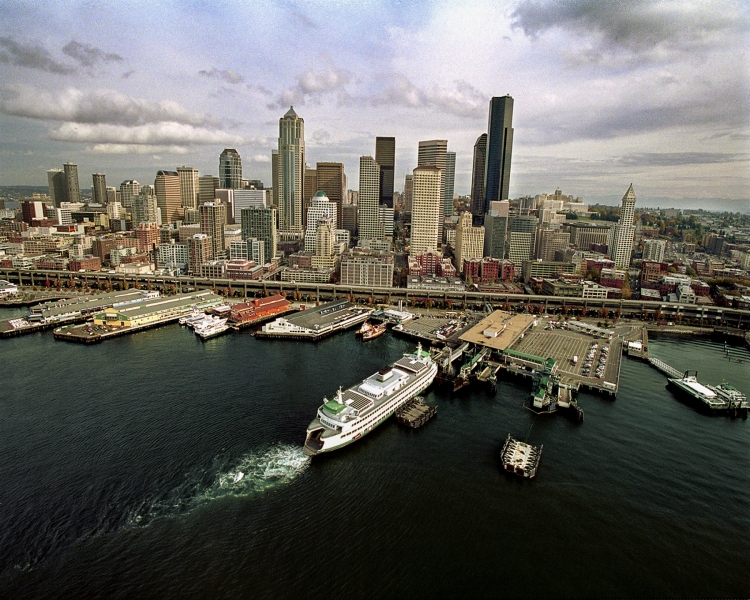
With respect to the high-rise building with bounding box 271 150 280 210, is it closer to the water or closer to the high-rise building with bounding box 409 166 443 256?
the high-rise building with bounding box 409 166 443 256

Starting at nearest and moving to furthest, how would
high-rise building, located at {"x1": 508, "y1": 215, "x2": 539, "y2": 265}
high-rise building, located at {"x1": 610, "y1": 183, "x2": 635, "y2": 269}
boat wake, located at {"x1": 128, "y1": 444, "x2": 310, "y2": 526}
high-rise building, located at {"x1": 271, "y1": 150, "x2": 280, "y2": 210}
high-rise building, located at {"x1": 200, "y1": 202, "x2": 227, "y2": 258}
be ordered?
boat wake, located at {"x1": 128, "y1": 444, "x2": 310, "y2": 526} < high-rise building, located at {"x1": 200, "y1": 202, "x2": 227, "y2": 258} < high-rise building, located at {"x1": 610, "y1": 183, "x2": 635, "y2": 269} < high-rise building, located at {"x1": 508, "y1": 215, "x2": 539, "y2": 265} < high-rise building, located at {"x1": 271, "y1": 150, "x2": 280, "y2": 210}

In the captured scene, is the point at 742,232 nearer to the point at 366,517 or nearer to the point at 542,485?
the point at 542,485

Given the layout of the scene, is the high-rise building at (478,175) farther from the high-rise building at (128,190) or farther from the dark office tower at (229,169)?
the high-rise building at (128,190)

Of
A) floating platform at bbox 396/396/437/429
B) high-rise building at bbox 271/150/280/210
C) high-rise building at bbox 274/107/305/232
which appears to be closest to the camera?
floating platform at bbox 396/396/437/429

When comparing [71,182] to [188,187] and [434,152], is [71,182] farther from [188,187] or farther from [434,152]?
[434,152]

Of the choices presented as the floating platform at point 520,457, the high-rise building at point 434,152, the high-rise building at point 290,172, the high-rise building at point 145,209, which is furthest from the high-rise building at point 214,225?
the floating platform at point 520,457

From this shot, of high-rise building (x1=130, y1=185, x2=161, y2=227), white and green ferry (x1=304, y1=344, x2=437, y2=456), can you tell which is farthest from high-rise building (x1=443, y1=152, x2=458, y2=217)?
white and green ferry (x1=304, y1=344, x2=437, y2=456)

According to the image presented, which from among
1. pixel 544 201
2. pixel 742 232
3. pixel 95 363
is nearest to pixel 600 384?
pixel 95 363
